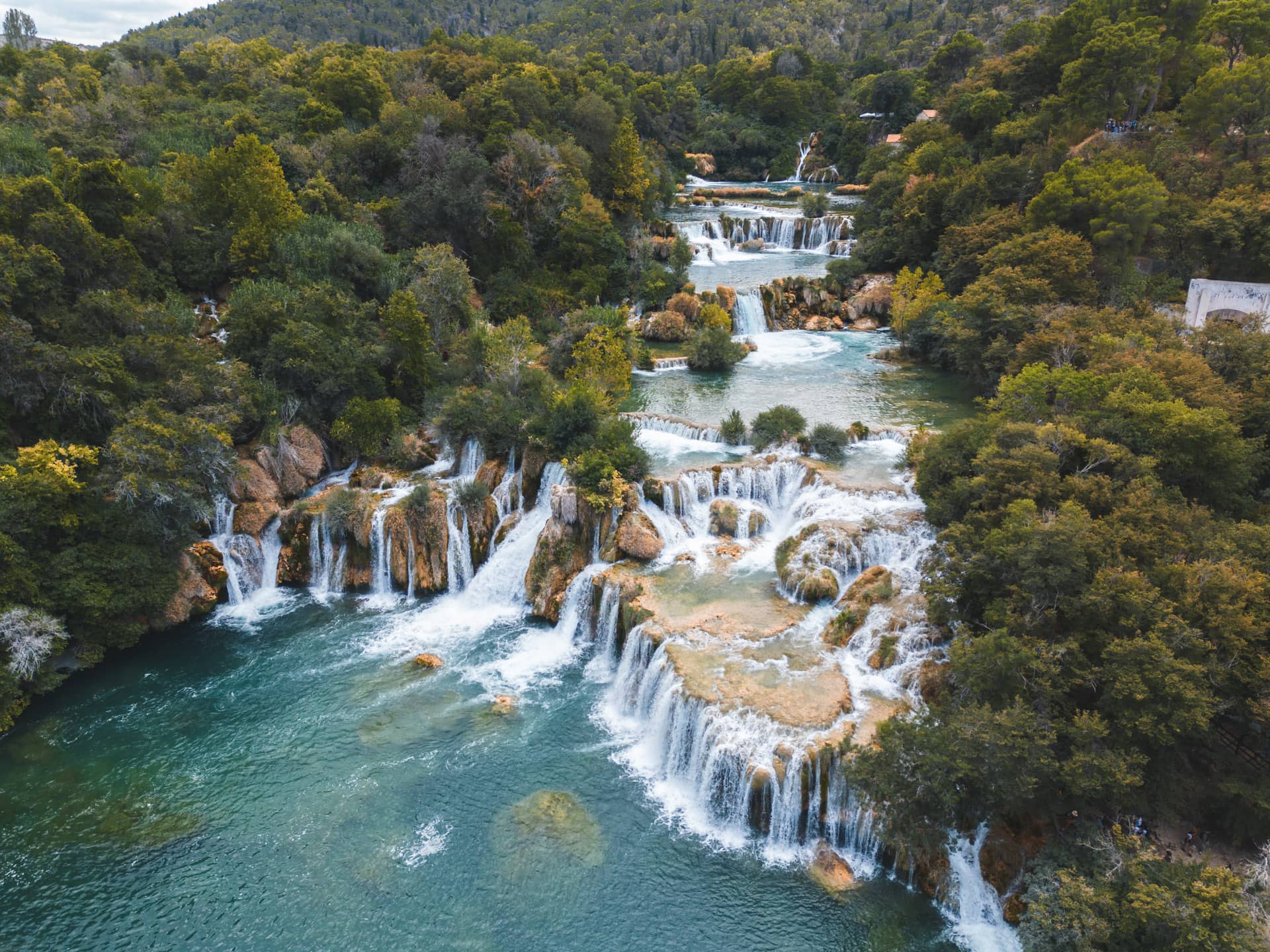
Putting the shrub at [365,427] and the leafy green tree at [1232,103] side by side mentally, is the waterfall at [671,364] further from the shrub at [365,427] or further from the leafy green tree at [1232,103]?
the leafy green tree at [1232,103]

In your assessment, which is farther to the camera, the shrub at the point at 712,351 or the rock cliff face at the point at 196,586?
the shrub at the point at 712,351

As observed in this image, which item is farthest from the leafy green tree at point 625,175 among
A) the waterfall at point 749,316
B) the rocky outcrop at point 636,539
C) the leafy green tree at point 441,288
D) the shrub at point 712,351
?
the rocky outcrop at point 636,539

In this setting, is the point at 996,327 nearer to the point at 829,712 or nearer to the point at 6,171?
the point at 829,712

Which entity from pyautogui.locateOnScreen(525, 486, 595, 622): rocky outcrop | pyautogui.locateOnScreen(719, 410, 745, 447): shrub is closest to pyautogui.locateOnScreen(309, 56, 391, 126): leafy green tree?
pyautogui.locateOnScreen(719, 410, 745, 447): shrub

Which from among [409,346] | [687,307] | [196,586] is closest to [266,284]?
[409,346]

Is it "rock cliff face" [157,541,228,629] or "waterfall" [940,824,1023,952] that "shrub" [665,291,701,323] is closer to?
"rock cliff face" [157,541,228,629]

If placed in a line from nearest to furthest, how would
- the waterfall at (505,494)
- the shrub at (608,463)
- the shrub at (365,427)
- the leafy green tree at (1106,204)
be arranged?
the shrub at (608,463)
the waterfall at (505,494)
the shrub at (365,427)
the leafy green tree at (1106,204)

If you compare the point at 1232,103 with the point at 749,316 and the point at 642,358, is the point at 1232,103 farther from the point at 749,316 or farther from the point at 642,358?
the point at 642,358

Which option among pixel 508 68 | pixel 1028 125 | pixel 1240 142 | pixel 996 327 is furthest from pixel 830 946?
pixel 508 68
